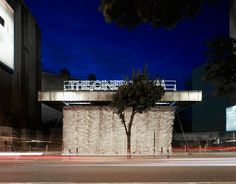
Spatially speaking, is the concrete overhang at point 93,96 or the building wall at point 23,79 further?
the building wall at point 23,79

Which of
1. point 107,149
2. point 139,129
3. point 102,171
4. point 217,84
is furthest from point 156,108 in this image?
point 217,84

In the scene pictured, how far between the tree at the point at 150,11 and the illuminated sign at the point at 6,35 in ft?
124

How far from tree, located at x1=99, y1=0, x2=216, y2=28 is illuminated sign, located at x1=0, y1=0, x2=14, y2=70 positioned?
37768 millimetres

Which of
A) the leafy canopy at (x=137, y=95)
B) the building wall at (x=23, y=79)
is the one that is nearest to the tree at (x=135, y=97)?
the leafy canopy at (x=137, y=95)

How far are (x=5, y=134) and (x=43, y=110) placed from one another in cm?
3178

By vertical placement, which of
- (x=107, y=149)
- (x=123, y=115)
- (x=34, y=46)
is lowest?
(x=107, y=149)

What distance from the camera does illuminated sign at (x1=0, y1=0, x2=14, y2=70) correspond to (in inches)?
1918

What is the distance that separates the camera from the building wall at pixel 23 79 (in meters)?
52.5

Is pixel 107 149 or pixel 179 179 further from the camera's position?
pixel 107 149

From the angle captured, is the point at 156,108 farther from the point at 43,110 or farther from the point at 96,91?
the point at 43,110

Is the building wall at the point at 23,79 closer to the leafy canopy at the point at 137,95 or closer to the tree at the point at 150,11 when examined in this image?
the leafy canopy at the point at 137,95

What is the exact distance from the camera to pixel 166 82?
5281cm

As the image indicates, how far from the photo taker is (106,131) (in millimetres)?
48156

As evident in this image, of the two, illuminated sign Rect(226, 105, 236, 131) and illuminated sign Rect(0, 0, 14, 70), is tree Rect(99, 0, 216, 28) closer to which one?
illuminated sign Rect(0, 0, 14, 70)
